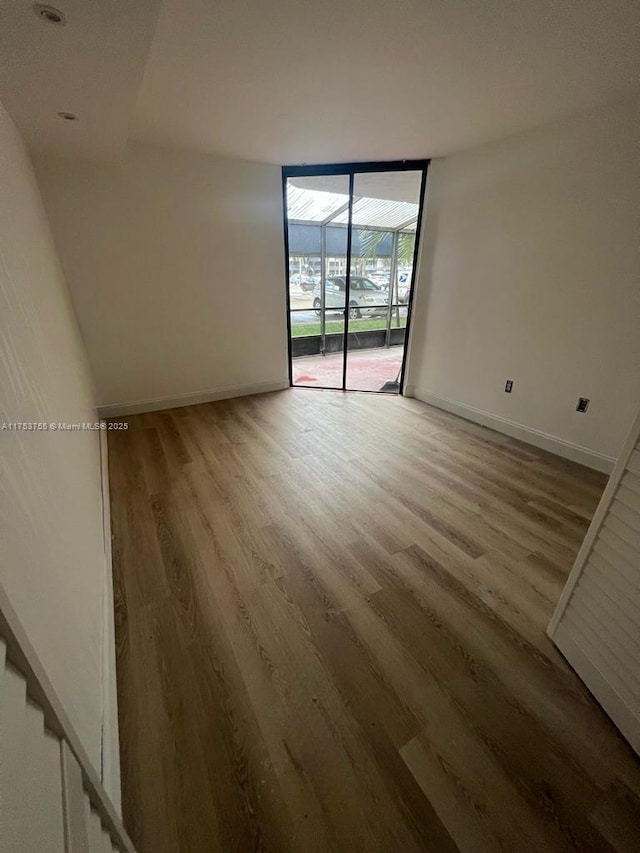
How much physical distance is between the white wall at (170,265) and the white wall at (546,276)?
189 cm

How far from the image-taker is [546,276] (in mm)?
2670

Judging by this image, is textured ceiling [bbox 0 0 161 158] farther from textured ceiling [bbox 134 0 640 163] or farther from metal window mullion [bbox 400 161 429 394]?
metal window mullion [bbox 400 161 429 394]

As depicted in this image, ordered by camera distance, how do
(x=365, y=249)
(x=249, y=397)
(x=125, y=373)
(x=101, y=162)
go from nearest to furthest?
(x=101, y=162) → (x=125, y=373) → (x=249, y=397) → (x=365, y=249)

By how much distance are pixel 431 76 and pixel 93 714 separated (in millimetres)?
3158

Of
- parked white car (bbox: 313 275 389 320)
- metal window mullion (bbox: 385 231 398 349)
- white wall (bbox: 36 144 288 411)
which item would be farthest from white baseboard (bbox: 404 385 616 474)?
metal window mullion (bbox: 385 231 398 349)

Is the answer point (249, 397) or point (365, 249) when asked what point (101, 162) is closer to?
point (249, 397)

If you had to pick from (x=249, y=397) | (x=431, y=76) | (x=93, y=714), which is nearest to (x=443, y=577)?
(x=93, y=714)

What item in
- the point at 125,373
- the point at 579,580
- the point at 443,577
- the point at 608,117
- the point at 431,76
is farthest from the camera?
the point at 125,373

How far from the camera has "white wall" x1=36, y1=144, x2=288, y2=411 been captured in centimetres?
287

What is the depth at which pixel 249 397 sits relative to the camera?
4098mm

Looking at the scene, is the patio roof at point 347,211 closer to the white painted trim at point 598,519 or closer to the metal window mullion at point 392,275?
the metal window mullion at point 392,275

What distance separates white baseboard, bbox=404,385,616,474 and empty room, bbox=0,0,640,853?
2cm

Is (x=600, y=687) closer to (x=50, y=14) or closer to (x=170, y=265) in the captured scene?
(x=50, y=14)

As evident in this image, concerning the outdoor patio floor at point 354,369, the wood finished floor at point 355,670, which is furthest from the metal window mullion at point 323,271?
the wood finished floor at point 355,670
